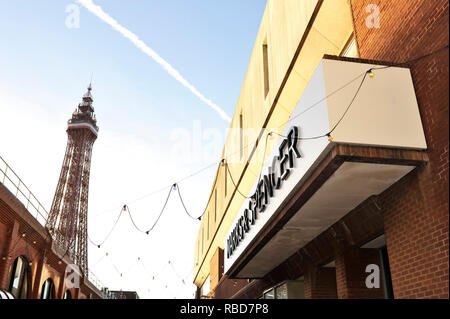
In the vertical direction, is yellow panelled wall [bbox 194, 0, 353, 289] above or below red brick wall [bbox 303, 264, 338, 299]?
above

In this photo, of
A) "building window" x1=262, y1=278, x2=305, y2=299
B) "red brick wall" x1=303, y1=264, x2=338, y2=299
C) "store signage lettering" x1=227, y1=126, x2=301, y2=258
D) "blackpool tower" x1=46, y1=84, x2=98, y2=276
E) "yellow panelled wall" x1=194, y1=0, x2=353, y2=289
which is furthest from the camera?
"blackpool tower" x1=46, y1=84, x2=98, y2=276

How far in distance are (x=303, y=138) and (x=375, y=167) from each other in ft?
4.27

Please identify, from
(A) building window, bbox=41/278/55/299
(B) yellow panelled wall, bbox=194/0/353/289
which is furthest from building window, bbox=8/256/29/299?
(B) yellow panelled wall, bbox=194/0/353/289

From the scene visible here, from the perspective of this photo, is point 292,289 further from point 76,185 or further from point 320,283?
point 76,185

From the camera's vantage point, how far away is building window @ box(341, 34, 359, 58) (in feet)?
32.0

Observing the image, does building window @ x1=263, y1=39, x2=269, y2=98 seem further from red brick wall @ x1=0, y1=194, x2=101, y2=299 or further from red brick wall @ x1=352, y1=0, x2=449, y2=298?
red brick wall @ x1=0, y1=194, x2=101, y2=299

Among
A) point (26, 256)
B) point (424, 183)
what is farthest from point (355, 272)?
point (26, 256)

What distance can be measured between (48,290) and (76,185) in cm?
5599

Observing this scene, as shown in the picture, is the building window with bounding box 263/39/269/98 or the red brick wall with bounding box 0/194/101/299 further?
the red brick wall with bounding box 0/194/101/299

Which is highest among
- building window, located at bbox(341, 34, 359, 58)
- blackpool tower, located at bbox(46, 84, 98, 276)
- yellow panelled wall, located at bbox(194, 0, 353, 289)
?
blackpool tower, located at bbox(46, 84, 98, 276)

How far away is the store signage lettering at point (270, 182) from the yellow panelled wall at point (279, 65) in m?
1.15

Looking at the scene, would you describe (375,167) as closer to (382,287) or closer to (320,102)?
(320,102)

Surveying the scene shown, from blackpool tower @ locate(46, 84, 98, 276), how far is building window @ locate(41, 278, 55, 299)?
45.1 meters

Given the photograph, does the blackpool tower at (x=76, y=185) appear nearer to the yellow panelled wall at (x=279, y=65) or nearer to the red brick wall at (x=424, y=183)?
the yellow panelled wall at (x=279, y=65)
